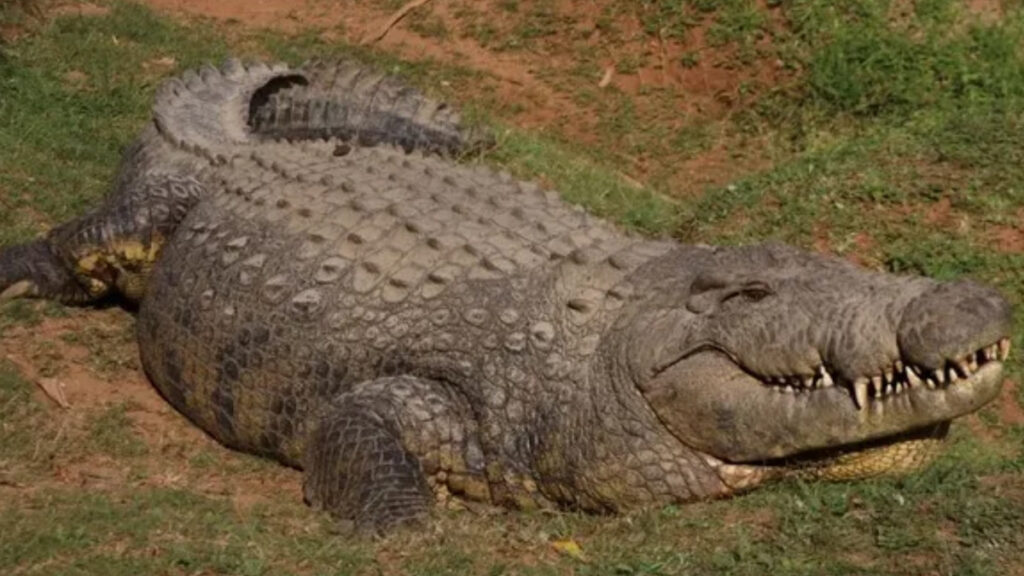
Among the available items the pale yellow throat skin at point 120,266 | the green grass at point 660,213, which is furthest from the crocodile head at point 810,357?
the pale yellow throat skin at point 120,266

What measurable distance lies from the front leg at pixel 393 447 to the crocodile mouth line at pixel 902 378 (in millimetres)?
1316

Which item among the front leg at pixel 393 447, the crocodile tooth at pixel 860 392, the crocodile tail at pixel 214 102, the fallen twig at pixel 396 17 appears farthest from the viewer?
the fallen twig at pixel 396 17

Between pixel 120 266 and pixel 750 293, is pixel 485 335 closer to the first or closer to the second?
pixel 750 293

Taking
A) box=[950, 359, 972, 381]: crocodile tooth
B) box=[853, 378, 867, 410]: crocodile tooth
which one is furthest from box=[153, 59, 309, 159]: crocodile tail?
box=[950, 359, 972, 381]: crocodile tooth

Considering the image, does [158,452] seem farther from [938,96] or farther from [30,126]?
[938,96]


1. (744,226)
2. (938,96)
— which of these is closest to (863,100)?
(938,96)

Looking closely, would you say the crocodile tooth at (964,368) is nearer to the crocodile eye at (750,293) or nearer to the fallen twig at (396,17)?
the crocodile eye at (750,293)

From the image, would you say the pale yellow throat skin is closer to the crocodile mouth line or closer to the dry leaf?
the dry leaf

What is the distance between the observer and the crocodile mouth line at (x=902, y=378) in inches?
182

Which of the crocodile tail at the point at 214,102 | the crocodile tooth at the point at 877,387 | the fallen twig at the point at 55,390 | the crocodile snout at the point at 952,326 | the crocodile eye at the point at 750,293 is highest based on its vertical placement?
the crocodile snout at the point at 952,326

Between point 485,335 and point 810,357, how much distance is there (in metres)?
1.31

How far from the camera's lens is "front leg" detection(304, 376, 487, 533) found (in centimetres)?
548

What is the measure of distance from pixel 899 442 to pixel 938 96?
5432 mm

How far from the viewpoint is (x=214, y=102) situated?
806cm
